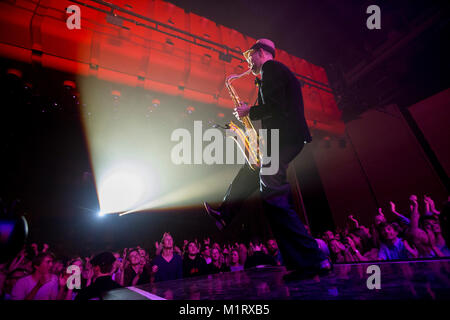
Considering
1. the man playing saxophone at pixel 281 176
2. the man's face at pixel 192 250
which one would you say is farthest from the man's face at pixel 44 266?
the man playing saxophone at pixel 281 176

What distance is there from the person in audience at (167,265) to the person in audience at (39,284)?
1682mm

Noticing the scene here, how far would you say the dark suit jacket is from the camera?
172 centimetres

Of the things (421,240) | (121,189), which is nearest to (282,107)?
(421,240)

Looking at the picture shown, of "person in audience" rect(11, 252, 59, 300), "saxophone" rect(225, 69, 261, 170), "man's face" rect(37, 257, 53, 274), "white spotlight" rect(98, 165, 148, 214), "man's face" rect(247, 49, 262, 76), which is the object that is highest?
"white spotlight" rect(98, 165, 148, 214)

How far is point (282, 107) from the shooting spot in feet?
5.78

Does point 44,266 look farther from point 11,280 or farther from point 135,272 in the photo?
point 135,272

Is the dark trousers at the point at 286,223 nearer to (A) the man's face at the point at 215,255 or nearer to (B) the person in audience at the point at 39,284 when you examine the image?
(B) the person in audience at the point at 39,284

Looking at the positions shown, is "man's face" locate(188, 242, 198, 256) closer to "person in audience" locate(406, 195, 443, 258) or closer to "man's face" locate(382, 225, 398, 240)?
"man's face" locate(382, 225, 398, 240)

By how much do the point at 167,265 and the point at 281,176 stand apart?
3.92 metres

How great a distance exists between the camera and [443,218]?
0.83 meters

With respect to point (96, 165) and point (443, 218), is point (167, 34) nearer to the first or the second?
point (443, 218)

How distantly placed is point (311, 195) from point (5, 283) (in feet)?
25.3

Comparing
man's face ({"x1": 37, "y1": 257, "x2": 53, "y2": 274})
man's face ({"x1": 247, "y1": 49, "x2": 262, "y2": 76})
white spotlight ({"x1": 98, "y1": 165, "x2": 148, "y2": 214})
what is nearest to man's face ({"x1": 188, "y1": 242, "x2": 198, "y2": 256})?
man's face ({"x1": 37, "y1": 257, "x2": 53, "y2": 274})
